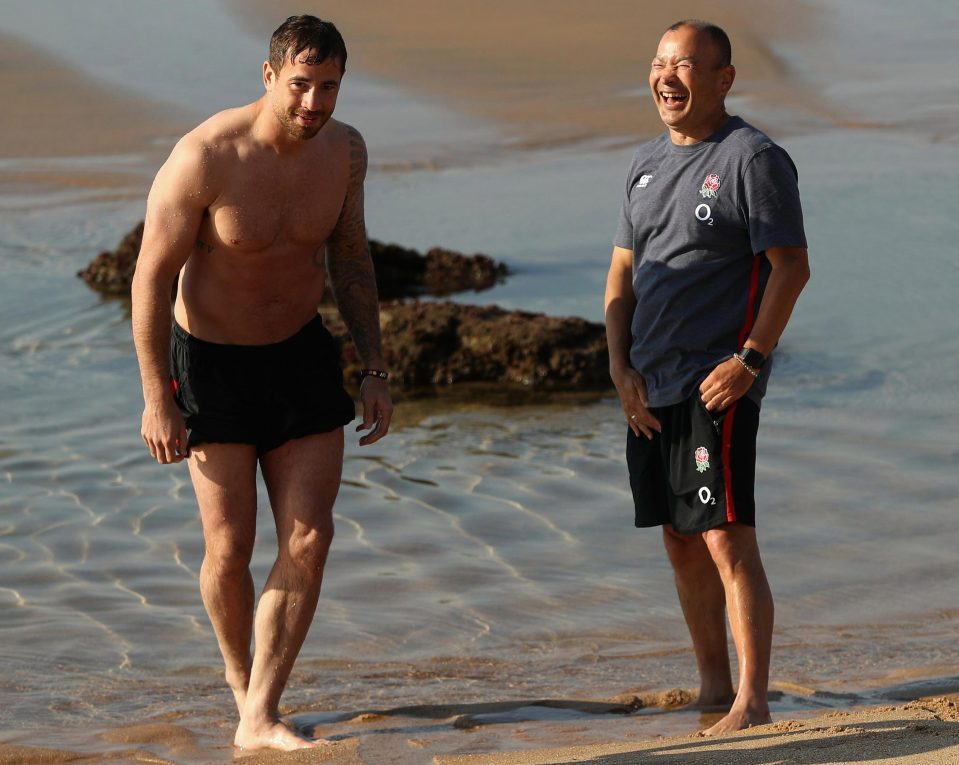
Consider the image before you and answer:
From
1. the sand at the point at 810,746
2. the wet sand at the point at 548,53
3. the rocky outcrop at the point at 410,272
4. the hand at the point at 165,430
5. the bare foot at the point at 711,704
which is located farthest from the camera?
the wet sand at the point at 548,53

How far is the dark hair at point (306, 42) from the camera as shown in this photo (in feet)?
13.4

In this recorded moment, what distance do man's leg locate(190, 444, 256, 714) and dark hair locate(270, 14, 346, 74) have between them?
107cm

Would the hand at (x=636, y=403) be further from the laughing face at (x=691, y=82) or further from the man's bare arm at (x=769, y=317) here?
the laughing face at (x=691, y=82)

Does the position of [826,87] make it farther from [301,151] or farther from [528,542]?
[301,151]

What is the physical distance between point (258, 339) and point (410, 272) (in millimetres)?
7468

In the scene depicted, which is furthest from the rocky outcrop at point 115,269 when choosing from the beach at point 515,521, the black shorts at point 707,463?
the black shorts at point 707,463

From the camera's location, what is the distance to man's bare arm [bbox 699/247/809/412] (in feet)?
13.6

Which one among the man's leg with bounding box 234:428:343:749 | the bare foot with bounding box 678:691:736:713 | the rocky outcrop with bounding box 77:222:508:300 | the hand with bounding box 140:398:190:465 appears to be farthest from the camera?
the rocky outcrop with bounding box 77:222:508:300

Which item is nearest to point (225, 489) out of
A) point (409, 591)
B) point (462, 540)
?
point (409, 591)

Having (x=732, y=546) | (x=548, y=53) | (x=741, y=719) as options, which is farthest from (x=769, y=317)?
(x=548, y=53)

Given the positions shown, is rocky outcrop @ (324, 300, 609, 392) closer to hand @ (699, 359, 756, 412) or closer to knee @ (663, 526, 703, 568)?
knee @ (663, 526, 703, 568)

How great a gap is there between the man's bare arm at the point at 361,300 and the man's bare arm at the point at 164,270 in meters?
0.51

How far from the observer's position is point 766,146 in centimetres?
414

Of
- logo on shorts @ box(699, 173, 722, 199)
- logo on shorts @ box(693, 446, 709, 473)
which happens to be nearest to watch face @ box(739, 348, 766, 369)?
logo on shorts @ box(693, 446, 709, 473)
